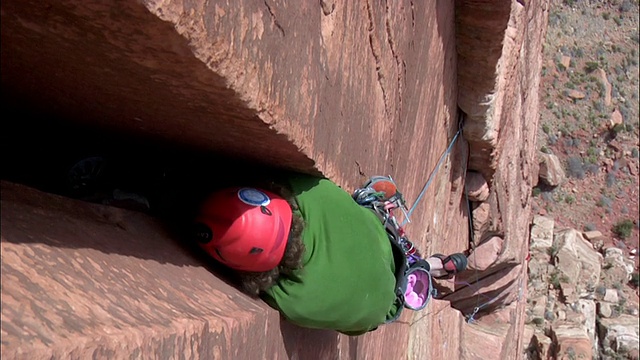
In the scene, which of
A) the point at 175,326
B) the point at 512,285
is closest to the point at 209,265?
the point at 175,326

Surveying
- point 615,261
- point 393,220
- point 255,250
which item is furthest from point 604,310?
point 255,250

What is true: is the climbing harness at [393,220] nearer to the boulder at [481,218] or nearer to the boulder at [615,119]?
the boulder at [481,218]

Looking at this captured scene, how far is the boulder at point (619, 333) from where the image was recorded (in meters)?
13.3

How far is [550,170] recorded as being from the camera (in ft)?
64.0

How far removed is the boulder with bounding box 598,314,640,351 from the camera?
524 inches

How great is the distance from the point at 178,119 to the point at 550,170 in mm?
19306

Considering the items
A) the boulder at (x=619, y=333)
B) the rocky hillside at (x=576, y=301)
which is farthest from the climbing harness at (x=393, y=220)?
the boulder at (x=619, y=333)

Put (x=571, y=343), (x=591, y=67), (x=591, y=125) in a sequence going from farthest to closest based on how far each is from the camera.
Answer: (x=591, y=67) → (x=591, y=125) → (x=571, y=343)

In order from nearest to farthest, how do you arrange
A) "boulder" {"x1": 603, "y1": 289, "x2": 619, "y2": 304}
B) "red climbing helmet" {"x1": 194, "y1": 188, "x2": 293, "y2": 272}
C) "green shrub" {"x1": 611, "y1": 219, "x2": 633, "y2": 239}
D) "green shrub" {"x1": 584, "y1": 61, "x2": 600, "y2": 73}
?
"red climbing helmet" {"x1": 194, "y1": 188, "x2": 293, "y2": 272}
"boulder" {"x1": 603, "y1": 289, "x2": 619, "y2": 304}
"green shrub" {"x1": 611, "y1": 219, "x2": 633, "y2": 239}
"green shrub" {"x1": 584, "y1": 61, "x2": 600, "y2": 73}

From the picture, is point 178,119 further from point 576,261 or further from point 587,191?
point 587,191

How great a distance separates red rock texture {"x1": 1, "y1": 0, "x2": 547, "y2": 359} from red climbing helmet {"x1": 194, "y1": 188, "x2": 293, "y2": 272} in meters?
0.10

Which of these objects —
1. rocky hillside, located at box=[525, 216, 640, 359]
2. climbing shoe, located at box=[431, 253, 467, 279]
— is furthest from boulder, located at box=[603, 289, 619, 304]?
climbing shoe, located at box=[431, 253, 467, 279]

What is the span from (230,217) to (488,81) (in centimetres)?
357

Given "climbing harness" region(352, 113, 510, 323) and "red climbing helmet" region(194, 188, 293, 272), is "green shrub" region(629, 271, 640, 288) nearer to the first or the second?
"climbing harness" region(352, 113, 510, 323)
